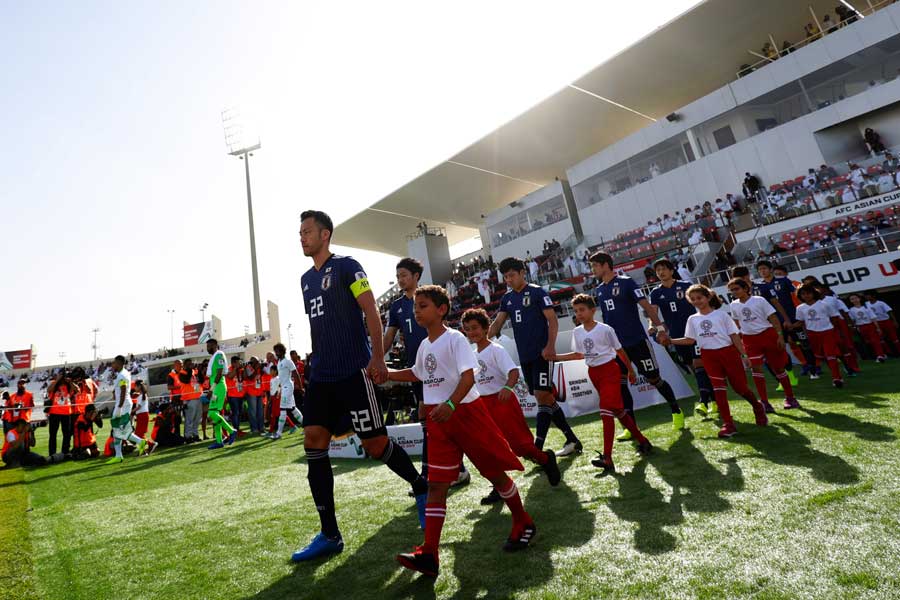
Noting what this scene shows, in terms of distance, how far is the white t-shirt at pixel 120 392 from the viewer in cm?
908

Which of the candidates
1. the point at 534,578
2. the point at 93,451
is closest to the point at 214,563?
the point at 534,578

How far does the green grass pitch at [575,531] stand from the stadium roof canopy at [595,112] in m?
24.0

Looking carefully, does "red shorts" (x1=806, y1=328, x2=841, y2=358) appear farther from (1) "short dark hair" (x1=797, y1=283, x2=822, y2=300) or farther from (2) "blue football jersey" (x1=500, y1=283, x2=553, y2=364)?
(2) "blue football jersey" (x1=500, y1=283, x2=553, y2=364)

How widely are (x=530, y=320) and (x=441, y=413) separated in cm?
255

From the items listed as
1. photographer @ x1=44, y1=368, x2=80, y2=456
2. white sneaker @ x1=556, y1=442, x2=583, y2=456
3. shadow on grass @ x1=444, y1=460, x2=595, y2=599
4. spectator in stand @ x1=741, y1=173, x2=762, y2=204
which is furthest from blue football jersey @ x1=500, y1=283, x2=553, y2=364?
spectator in stand @ x1=741, y1=173, x2=762, y2=204

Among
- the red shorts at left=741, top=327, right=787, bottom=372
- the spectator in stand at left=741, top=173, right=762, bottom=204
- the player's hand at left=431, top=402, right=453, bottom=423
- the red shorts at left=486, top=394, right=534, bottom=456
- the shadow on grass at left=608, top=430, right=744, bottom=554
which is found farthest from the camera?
the spectator in stand at left=741, top=173, right=762, bottom=204

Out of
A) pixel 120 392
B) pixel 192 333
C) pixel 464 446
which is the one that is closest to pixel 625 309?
pixel 464 446

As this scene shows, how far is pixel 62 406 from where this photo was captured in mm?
10039

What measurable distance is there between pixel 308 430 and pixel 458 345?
1225mm

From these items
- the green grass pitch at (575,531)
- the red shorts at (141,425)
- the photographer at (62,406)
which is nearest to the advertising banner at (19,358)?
the photographer at (62,406)

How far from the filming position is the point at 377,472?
5.42 meters

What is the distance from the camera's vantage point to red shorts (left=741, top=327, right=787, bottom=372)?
5793 mm

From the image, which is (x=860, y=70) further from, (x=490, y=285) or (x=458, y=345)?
(x=458, y=345)

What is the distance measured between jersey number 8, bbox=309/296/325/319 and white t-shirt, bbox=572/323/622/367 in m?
2.73
